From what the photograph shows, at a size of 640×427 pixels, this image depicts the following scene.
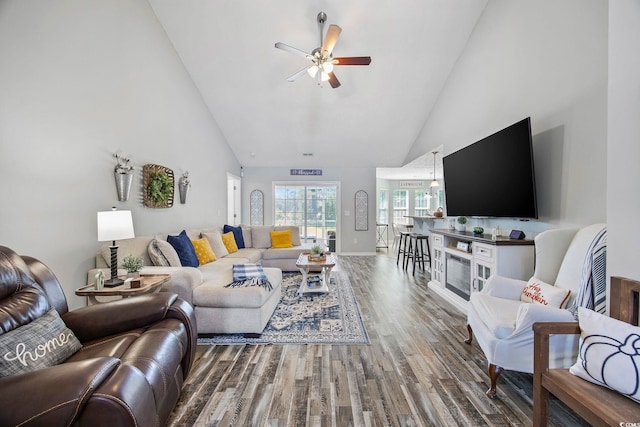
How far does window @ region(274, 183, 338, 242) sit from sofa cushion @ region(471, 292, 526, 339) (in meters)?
5.55

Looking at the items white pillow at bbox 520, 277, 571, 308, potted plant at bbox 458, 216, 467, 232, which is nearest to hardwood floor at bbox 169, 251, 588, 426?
white pillow at bbox 520, 277, 571, 308

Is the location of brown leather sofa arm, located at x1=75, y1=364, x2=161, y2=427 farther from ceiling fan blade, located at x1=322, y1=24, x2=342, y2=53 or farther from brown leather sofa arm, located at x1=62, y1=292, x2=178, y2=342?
ceiling fan blade, located at x1=322, y1=24, x2=342, y2=53

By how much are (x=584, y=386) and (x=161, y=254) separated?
3.48m

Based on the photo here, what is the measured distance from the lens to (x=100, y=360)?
39.4 inches

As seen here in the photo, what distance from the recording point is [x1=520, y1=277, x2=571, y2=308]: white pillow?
1.85 m

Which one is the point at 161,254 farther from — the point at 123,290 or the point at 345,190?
the point at 345,190

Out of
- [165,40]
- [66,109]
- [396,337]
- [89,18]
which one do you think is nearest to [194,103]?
[165,40]

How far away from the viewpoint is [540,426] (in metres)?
1.35

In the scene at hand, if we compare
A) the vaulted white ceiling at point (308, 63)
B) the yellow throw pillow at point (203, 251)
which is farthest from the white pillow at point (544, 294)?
the yellow throw pillow at point (203, 251)

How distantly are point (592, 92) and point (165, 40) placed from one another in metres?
4.92

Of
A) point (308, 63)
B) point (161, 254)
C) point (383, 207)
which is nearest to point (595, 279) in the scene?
point (161, 254)

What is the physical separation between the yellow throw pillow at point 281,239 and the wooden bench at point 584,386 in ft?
14.8

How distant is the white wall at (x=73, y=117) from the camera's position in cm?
196

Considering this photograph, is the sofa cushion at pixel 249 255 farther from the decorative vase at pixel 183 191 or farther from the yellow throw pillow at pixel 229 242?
the decorative vase at pixel 183 191
